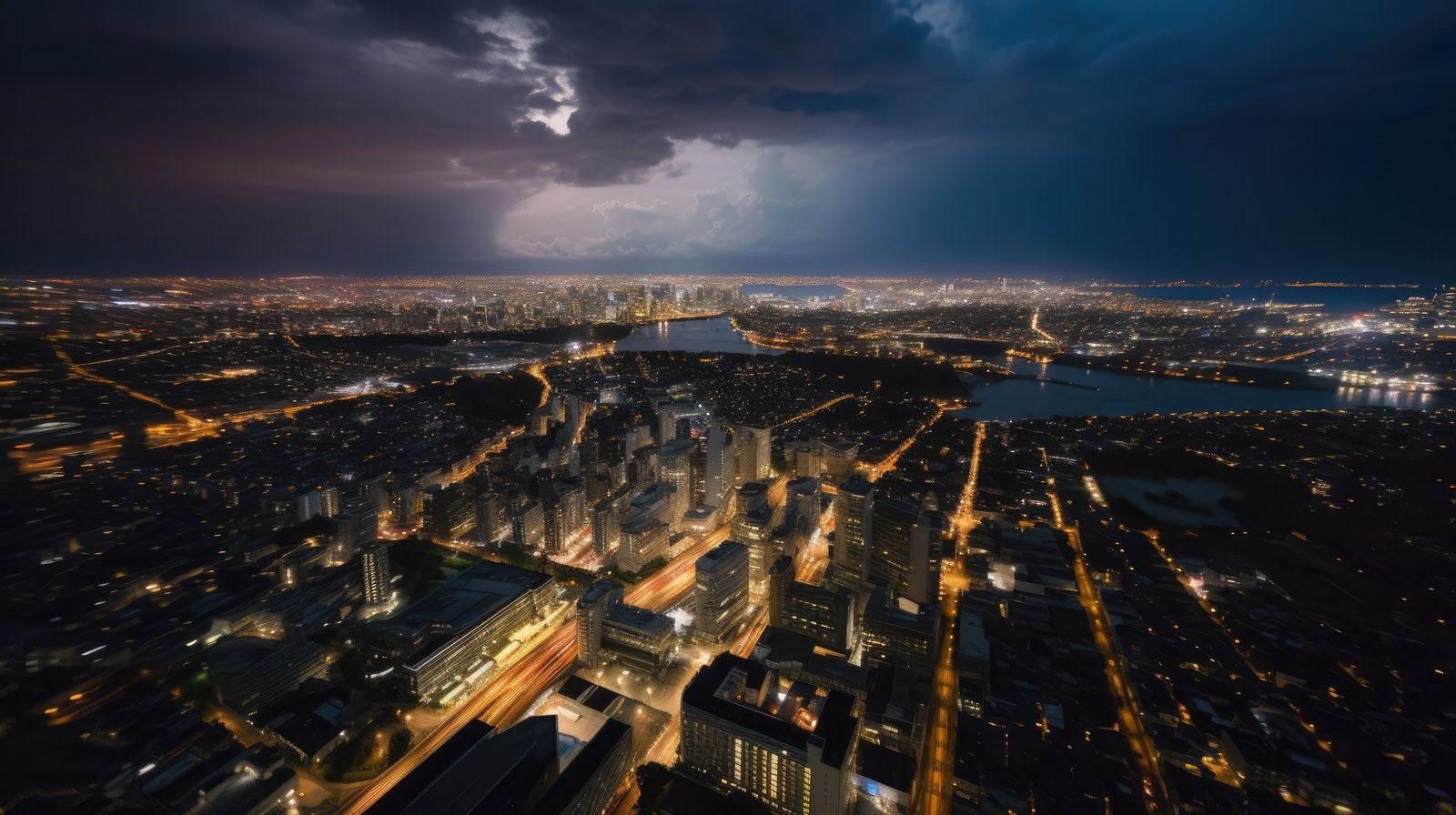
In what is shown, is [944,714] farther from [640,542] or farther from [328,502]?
[328,502]

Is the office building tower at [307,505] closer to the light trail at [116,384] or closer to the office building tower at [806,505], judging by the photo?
the light trail at [116,384]

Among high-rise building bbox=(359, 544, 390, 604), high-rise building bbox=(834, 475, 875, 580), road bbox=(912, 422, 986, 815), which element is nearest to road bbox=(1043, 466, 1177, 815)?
road bbox=(912, 422, 986, 815)

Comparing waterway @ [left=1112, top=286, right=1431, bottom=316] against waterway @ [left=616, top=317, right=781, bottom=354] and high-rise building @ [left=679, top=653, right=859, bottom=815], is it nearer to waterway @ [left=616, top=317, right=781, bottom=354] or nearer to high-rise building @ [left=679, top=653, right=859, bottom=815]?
waterway @ [left=616, top=317, right=781, bottom=354]

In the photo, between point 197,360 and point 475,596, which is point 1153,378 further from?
point 197,360

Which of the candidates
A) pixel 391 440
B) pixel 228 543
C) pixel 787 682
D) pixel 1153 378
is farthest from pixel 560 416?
pixel 1153 378

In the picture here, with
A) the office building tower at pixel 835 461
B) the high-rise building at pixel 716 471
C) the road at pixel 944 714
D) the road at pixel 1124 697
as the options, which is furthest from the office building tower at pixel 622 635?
the office building tower at pixel 835 461
